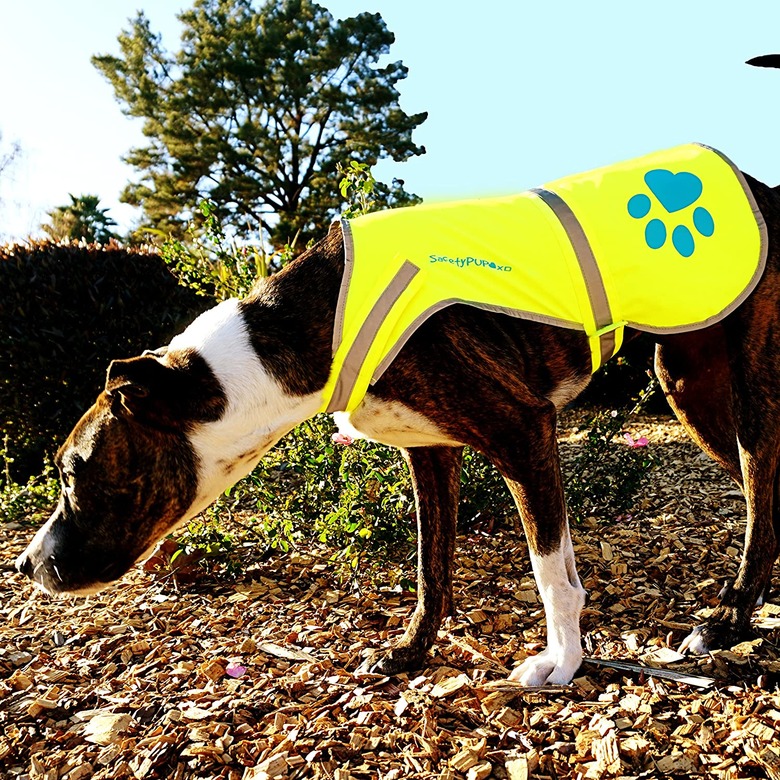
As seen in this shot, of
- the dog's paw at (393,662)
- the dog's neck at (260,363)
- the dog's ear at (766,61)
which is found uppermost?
the dog's ear at (766,61)

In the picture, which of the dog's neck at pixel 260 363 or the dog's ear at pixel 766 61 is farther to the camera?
the dog's ear at pixel 766 61

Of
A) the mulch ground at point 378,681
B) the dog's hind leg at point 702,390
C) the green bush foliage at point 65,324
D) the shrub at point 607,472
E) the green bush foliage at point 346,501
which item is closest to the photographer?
the mulch ground at point 378,681

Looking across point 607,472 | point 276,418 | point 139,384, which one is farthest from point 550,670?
point 607,472

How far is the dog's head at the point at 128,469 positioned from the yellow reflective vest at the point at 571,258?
0.47 metres

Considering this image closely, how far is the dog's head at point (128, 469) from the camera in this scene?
2.54 m

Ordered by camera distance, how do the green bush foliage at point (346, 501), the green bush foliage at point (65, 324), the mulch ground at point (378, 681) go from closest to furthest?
1. the mulch ground at point (378, 681)
2. the green bush foliage at point (346, 501)
3. the green bush foliage at point (65, 324)

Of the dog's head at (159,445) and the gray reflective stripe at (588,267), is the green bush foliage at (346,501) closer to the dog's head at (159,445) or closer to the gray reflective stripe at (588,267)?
the dog's head at (159,445)

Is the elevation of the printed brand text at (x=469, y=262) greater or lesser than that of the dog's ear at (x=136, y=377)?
greater

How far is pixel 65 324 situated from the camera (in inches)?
252

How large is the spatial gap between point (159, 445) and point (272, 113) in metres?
30.5

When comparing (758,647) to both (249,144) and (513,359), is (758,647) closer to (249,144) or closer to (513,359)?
(513,359)

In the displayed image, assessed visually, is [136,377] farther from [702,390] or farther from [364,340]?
[702,390]

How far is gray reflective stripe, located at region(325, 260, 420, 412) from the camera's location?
8.55 feet

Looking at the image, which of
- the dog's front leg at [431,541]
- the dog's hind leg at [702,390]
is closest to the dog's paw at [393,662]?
the dog's front leg at [431,541]
